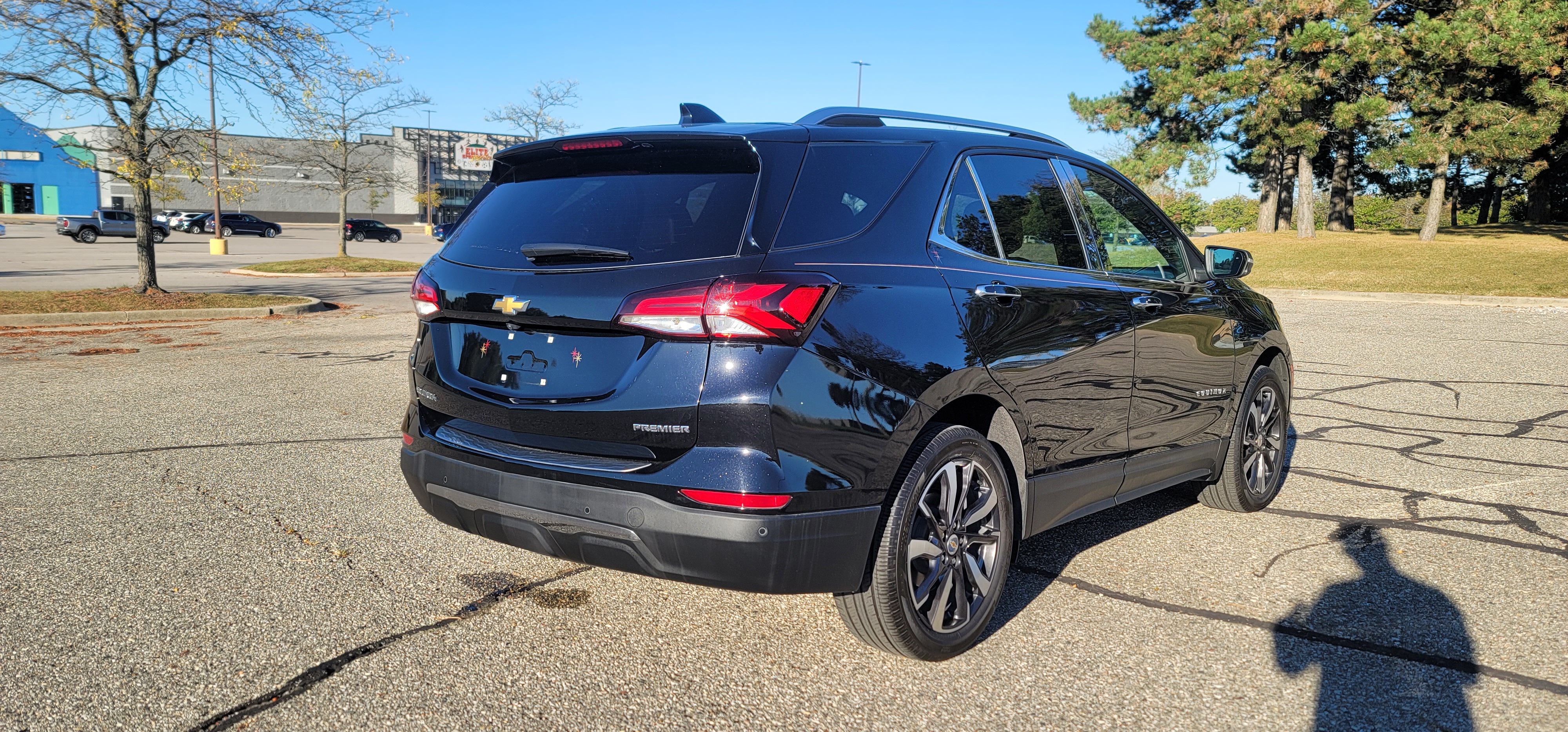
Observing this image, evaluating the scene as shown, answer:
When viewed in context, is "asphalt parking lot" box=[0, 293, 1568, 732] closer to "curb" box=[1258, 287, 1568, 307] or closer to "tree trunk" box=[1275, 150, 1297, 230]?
"curb" box=[1258, 287, 1568, 307]

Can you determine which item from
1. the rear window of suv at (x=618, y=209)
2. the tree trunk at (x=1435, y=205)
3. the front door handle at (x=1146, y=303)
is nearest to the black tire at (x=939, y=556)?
the rear window of suv at (x=618, y=209)

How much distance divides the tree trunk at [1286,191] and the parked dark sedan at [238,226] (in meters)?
51.1

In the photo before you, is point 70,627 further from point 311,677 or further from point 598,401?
point 598,401

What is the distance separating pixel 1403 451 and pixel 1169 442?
10.9ft

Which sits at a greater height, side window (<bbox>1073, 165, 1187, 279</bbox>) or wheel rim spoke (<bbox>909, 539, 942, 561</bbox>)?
side window (<bbox>1073, 165, 1187, 279</bbox>)

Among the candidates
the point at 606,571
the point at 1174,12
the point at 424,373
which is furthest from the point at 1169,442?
the point at 1174,12

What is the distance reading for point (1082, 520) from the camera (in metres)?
5.16

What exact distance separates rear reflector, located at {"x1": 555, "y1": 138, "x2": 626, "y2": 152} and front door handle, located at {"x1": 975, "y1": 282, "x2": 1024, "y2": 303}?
1.25m

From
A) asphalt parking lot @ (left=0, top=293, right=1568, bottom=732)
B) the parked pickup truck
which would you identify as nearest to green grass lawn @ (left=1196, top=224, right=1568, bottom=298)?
asphalt parking lot @ (left=0, top=293, right=1568, bottom=732)

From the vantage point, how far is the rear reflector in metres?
3.42

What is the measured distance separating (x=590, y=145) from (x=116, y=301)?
49.0 feet

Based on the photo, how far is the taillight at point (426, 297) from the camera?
3.53m

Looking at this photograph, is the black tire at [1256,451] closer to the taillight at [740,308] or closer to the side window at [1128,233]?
the side window at [1128,233]

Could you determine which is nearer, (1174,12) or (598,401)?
(598,401)
